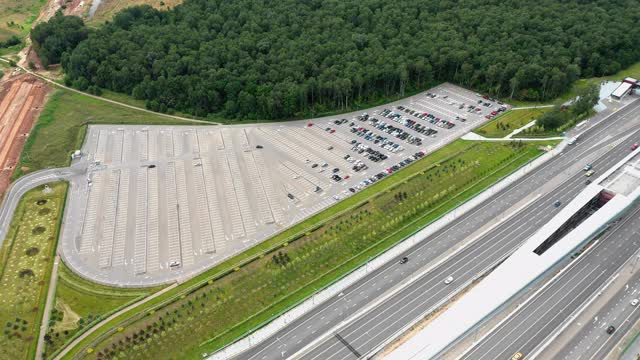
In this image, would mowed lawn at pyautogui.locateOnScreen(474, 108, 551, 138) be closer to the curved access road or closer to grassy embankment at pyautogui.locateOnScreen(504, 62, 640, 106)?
grassy embankment at pyautogui.locateOnScreen(504, 62, 640, 106)

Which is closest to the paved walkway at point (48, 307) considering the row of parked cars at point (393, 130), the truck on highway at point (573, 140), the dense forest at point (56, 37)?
the row of parked cars at point (393, 130)

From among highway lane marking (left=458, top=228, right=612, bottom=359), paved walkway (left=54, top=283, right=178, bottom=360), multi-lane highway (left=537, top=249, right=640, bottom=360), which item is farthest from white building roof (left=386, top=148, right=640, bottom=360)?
paved walkway (left=54, top=283, right=178, bottom=360)

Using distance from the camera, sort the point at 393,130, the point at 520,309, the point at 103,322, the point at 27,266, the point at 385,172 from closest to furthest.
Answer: the point at 520,309, the point at 103,322, the point at 27,266, the point at 385,172, the point at 393,130

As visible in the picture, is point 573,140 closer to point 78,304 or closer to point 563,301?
point 563,301

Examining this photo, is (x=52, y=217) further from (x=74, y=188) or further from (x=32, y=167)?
(x=32, y=167)

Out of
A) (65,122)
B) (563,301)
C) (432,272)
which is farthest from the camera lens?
(65,122)

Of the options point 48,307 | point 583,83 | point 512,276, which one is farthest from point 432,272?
point 583,83

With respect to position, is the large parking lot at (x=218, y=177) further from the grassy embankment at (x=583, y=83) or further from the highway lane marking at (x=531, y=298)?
the highway lane marking at (x=531, y=298)

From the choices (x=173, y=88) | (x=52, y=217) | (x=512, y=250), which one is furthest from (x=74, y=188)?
(x=512, y=250)
